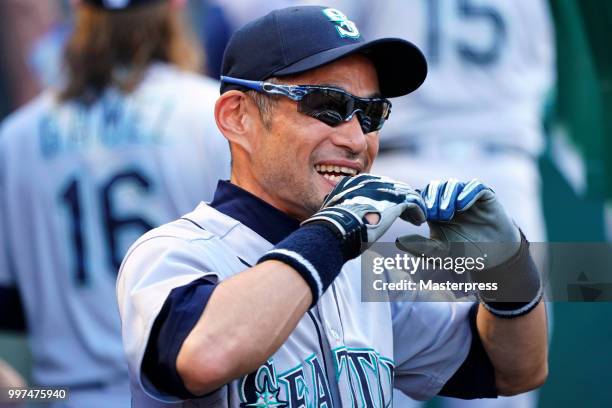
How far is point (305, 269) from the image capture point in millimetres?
1794

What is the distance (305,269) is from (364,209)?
0.16 metres

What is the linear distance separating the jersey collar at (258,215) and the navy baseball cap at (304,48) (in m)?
0.22

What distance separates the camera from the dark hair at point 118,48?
12.1ft

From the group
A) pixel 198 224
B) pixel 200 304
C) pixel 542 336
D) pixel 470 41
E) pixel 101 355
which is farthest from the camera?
pixel 470 41

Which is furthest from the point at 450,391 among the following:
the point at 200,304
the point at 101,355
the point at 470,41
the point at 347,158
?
the point at 470,41

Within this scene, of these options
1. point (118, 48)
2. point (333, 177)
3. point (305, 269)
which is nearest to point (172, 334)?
point (305, 269)

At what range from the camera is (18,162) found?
371cm

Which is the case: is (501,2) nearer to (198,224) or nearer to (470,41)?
(470,41)

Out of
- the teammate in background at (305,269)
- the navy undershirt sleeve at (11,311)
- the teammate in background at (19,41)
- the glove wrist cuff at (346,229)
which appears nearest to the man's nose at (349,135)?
the teammate in background at (305,269)

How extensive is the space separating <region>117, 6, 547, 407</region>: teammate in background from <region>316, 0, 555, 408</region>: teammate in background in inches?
62.7

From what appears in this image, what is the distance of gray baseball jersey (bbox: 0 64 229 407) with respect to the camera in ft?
11.7

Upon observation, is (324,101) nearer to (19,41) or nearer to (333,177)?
(333,177)

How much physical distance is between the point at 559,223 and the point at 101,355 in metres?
1.71

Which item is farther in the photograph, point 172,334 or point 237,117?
point 237,117
